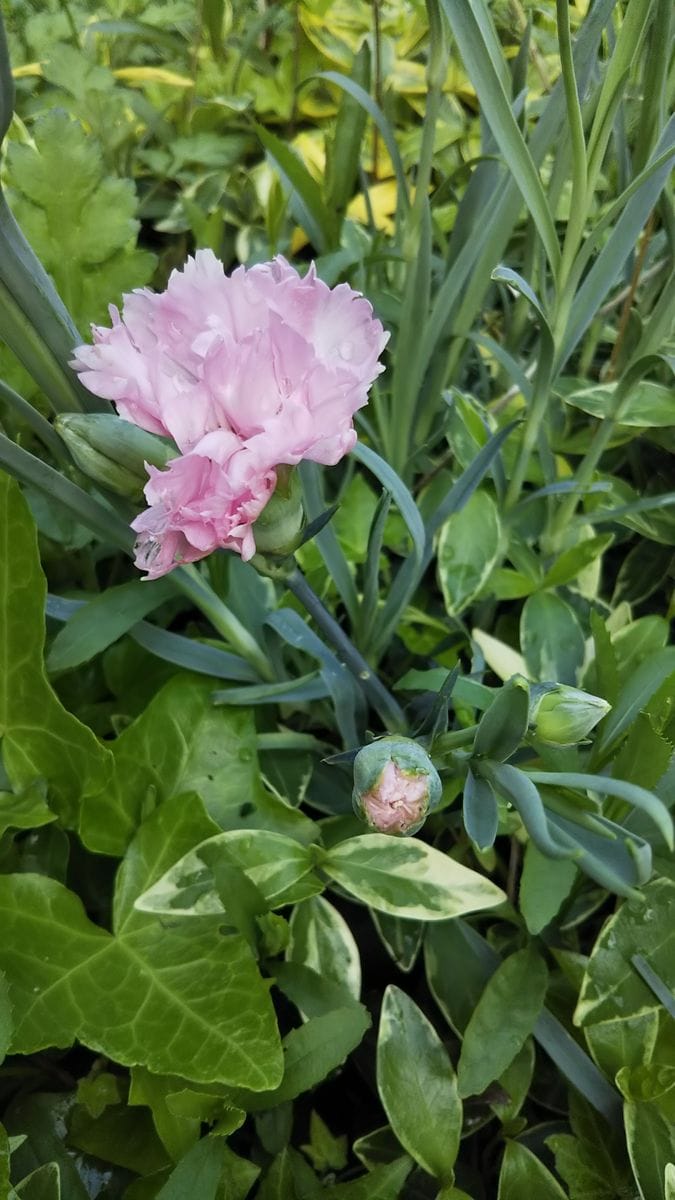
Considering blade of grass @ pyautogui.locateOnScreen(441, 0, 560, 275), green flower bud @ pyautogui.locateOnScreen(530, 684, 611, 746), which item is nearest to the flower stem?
green flower bud @ pyautogui.locateOnScreen(530, 684, 611, 746)

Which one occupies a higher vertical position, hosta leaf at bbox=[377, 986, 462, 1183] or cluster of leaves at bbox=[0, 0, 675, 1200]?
cluster of leaves at bbox=[0, 0, 675, 1200]

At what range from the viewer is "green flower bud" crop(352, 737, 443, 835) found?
377 mm

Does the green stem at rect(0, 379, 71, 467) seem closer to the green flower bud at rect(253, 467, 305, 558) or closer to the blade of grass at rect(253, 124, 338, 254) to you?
the green flower bud at rect(253, 467, 305, 558)

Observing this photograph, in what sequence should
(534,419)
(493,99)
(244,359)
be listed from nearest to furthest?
(244,359) → (493,99) → (534,419)

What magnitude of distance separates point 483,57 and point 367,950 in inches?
22.8

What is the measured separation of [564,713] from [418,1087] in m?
0.27

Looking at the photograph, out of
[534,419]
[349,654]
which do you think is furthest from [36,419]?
[534,419]

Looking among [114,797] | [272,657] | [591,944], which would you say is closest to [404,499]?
[272,657]

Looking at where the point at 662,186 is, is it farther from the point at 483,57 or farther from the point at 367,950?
the point at 367,950

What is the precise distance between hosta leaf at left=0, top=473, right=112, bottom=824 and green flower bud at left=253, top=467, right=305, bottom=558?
0.18m

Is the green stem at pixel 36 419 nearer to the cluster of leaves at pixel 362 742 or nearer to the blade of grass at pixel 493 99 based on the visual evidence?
the cluster of leaves at pixel 362 742

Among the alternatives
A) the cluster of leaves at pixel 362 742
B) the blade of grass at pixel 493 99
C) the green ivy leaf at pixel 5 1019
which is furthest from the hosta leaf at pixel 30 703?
the blade of grass at pixel 493 99

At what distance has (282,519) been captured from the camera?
395 mm

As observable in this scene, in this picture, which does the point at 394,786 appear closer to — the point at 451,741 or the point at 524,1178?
the point at 451,741
